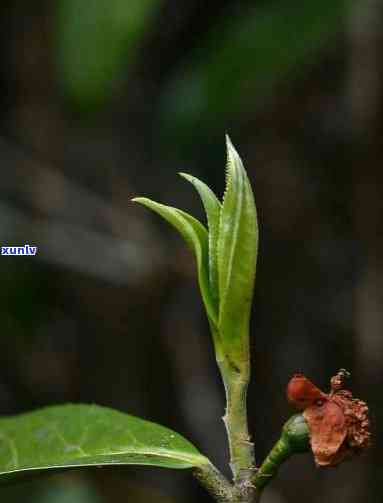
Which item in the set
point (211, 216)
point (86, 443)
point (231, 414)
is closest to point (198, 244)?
point (211, 216)

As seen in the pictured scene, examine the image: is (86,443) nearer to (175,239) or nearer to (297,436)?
(297,436)

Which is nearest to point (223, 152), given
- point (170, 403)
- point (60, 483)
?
point (170, 403)

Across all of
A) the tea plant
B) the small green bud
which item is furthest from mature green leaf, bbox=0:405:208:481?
the small green bud

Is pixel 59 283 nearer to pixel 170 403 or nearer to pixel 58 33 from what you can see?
pixel 170 403

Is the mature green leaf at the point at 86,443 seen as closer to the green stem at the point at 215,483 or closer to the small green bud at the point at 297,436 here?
the green stem at the point at 215,483

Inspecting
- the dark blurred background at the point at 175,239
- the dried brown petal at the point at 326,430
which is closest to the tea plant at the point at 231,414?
the dried brown petal at the point at 326,430

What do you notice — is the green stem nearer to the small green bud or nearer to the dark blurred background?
the small green bud
